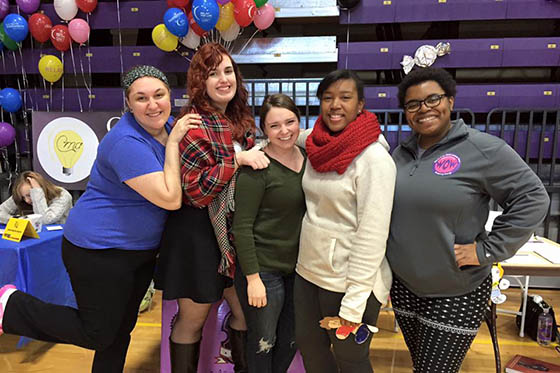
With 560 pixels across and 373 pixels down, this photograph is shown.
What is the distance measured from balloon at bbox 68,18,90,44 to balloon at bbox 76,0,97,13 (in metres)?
0.20

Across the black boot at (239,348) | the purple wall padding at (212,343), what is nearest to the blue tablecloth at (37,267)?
the purple wall padding at (212,343)

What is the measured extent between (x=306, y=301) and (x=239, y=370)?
0.67 m

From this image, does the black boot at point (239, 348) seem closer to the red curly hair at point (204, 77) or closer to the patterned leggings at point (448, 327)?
the patterned leggings at point (448, 327)

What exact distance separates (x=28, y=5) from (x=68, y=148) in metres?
2.07

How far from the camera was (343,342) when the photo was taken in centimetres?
132

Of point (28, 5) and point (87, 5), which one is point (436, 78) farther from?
point (28, 5)

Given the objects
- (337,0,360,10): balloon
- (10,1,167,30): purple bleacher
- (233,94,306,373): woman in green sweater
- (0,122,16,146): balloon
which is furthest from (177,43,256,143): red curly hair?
(0,122,16,146): balloon

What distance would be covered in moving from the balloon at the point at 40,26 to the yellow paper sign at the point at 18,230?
10.6ft

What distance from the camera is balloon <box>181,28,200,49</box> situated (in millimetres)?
→ 4102

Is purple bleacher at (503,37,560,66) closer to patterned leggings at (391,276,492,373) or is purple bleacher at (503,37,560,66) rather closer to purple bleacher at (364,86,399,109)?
purple bleacher at (364,86,399,109)

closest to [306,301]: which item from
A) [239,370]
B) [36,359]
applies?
[239,370]

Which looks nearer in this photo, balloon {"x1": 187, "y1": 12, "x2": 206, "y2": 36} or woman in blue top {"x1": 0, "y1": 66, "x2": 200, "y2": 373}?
woman in blue top {"x1": 0, "y1": 66, "x2": 200, "y2": 373}

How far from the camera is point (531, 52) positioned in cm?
406

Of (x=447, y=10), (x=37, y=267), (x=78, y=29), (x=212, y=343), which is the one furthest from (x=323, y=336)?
(x=78, y=29)
